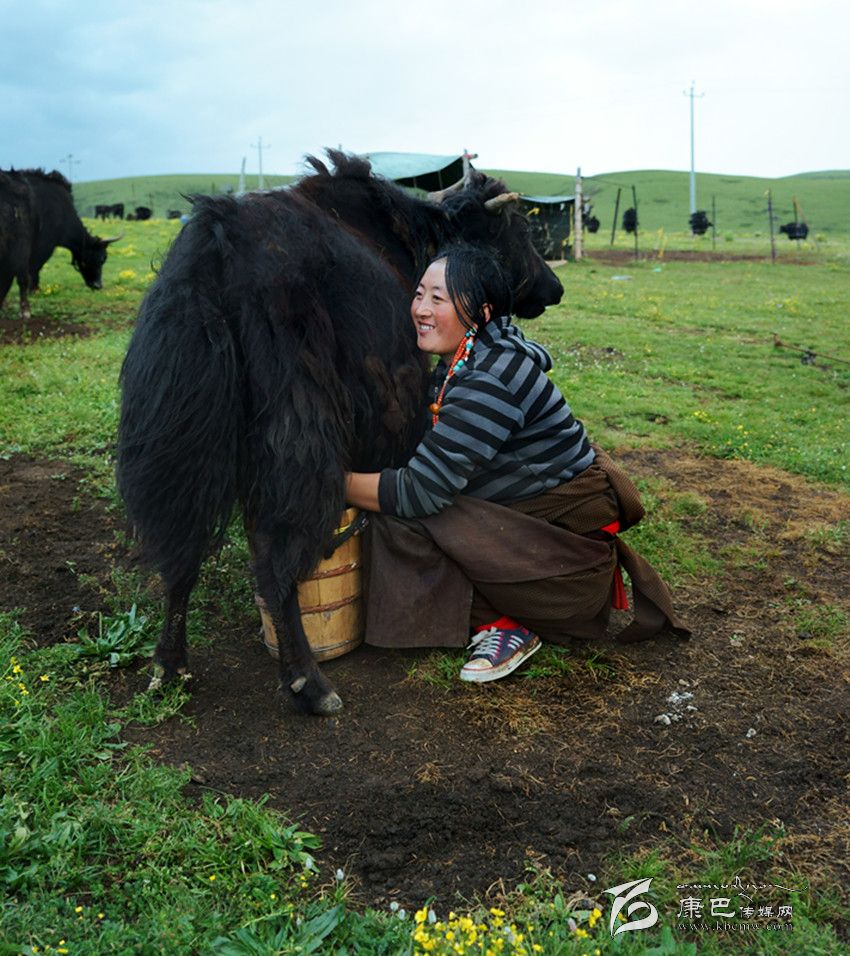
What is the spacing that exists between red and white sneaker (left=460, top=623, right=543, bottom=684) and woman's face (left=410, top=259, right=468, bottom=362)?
104 cm

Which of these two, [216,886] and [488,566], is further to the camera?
[488,566]

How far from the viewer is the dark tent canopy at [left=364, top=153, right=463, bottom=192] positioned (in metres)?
17.4

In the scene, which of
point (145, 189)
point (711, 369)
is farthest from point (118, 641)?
point (145, 189)

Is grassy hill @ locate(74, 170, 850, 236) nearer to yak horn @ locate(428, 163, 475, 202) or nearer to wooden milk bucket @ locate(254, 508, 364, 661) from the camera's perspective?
yak horn @ locate(428, 163, 475, 202)

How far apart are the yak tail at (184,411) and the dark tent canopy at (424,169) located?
1520cm

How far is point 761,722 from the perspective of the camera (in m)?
2.83

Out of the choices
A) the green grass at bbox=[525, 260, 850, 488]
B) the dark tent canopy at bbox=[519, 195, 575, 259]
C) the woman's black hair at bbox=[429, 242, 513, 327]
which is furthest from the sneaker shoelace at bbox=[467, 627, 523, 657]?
the dark tent canopy at bbox=[519, 195, 575, 259]

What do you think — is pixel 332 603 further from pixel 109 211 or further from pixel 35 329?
pixel 109 211

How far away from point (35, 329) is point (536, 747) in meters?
8.84

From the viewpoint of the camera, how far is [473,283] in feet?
9.79

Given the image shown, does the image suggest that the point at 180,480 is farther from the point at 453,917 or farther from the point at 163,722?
the point at 453,917

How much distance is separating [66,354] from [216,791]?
261 inches

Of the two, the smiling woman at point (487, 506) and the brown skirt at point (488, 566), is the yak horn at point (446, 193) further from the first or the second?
the brown skirt at point (488, 566)

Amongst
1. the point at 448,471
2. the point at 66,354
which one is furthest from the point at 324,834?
the point at 66,354
